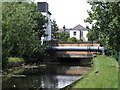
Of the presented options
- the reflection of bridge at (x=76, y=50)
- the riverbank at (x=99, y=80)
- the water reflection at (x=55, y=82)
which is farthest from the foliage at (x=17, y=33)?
the riverbank at (x=99, y=80)

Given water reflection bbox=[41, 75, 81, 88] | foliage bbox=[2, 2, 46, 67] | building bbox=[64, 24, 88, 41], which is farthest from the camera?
building bbox=[64, 24, 88, 41]

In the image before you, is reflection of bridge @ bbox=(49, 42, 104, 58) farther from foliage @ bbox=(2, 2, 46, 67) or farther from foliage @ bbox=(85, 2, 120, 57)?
foliage @ bbox=(85, 2, 120, 57)

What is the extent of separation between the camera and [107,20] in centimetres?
1952

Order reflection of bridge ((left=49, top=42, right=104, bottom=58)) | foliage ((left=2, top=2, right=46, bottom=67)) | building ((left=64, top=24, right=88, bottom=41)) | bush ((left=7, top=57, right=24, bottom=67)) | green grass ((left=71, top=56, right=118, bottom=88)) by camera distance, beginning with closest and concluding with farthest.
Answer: green grass ((left=71, top=56, right=118, bottom=88)), foliage ((left=2, top=2, right=46, bottom=67)), bush ((left=7, top=57, right=24, bottom=67)), reflection of bridge ((left=49, top=42, right=104, bottom=58)), building ((left=64, top=24, right=88, bottom=41))

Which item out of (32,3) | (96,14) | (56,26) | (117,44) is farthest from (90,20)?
(56,26)

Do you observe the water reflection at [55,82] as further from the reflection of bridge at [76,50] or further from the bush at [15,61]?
the reflection of bridge at [76,50]

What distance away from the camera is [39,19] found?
48.8 m

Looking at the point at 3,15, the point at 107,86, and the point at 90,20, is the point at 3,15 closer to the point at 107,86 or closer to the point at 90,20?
the point at 90,20

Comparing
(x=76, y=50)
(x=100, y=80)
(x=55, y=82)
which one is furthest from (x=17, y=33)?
(x=76, y=50)

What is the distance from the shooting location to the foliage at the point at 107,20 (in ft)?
58.5

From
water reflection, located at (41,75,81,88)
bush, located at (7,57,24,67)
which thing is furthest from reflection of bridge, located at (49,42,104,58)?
water reflection, located at (41,75,81,88)

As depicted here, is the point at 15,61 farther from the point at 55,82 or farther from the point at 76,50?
the point at 76,50

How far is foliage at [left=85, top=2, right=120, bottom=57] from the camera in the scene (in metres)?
17.8

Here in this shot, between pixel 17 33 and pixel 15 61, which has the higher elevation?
pixel 17 33
